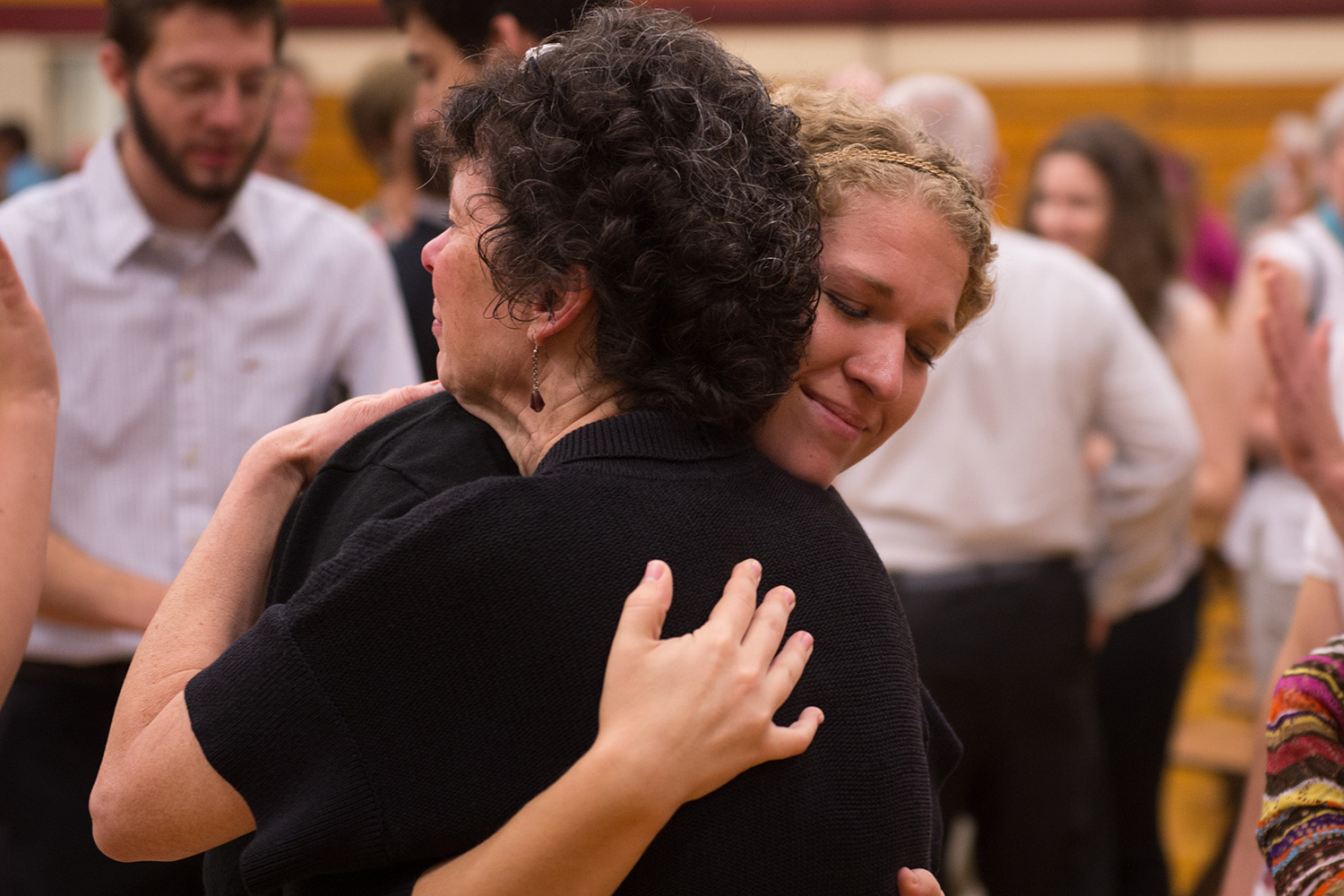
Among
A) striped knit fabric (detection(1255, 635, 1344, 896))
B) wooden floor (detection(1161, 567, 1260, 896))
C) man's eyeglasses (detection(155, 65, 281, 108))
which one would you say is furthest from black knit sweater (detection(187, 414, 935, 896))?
wooden floor (detection(1161, 567, 1260, 896))

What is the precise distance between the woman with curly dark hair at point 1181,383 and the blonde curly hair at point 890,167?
205 cm

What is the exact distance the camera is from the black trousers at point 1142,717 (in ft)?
10.6

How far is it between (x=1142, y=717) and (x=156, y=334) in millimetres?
2501

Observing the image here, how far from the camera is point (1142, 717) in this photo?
3.25 meters

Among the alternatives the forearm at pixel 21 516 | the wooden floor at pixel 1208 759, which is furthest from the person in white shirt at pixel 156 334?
the wooden floor at pixel 1208 759

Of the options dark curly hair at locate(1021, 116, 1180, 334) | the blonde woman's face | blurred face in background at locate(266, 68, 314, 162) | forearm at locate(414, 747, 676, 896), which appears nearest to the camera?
forearm at locate(414, 747, 676, 896)

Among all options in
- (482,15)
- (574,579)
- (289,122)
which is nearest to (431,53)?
(482,15)

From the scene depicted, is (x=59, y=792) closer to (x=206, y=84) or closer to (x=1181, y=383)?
(x=206, y=84)

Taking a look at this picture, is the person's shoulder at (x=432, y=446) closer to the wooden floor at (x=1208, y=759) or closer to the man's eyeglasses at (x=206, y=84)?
the man's eyeglasses at (x=206, y=84)

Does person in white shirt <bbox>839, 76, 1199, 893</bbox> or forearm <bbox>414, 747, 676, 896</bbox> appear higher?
forearm <bbox>414, 747, 676, 896</bbox>

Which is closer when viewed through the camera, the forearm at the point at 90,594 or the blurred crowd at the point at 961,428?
the blurred crowd at the point at 961,428

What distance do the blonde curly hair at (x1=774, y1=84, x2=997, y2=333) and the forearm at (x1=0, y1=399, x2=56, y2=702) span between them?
852 millimetres

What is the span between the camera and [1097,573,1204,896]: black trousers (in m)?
3.24

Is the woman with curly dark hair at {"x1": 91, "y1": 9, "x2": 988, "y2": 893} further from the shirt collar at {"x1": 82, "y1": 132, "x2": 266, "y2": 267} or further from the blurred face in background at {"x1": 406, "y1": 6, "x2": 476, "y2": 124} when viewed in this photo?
the shirt collar at {"x1": 82, "y1": 132, "x2": 266, "y2": 267}
